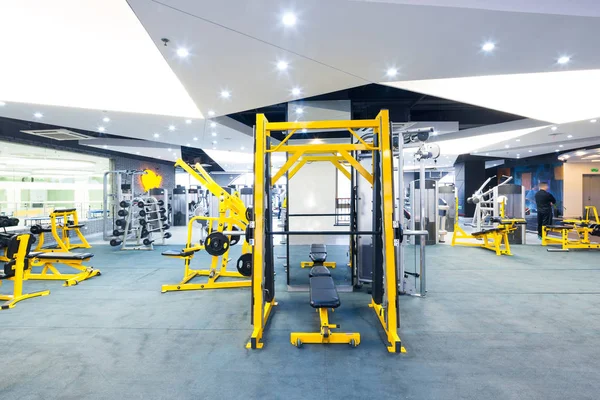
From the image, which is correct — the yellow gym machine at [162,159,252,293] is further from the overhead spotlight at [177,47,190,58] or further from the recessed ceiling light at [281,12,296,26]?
the recessed ceiling light at [281,12,296,26]

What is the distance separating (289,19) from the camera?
2.86 metres

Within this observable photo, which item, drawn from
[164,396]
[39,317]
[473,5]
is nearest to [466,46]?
[473,5]

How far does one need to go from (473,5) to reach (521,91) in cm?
410

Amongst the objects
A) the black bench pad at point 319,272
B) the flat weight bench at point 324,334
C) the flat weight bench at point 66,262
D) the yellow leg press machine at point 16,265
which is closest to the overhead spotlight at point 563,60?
the black bench pad at point 319,272

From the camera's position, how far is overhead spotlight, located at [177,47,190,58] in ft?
11.4

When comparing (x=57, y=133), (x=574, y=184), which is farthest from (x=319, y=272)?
(x=574, y=184)

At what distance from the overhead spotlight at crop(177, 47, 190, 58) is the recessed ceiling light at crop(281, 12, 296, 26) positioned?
1.37m

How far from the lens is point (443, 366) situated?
2.39 m

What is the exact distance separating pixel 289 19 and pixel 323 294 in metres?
2.75

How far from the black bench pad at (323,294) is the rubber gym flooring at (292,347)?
42 centimetres

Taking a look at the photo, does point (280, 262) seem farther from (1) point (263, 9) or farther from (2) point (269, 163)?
(1) point (263, 9)

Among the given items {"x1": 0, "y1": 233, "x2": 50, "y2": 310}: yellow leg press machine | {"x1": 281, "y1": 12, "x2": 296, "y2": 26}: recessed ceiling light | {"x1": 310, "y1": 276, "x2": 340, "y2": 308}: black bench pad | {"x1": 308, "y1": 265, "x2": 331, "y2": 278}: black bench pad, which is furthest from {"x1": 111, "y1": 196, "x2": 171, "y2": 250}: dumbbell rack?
{"x1": 281, "y1": 12, "x2": 296, "y2": 26}: recessed ceiling light

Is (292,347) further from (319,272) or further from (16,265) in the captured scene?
(16,265)

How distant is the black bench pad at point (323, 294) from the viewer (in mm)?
2686
